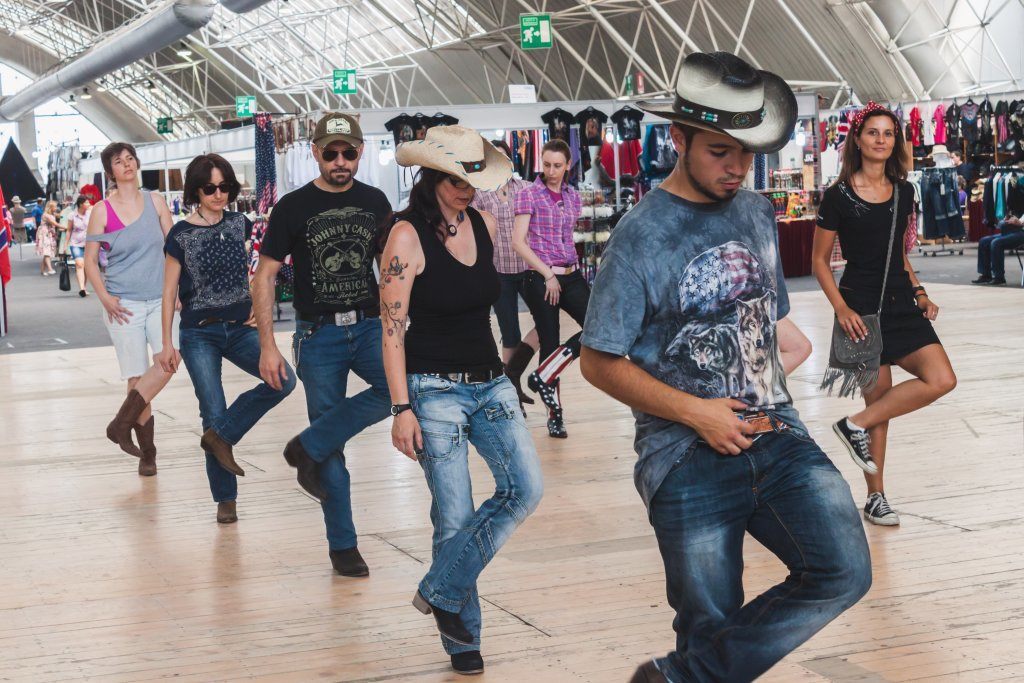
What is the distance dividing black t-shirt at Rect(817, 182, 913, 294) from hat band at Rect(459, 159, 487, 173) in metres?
1.88

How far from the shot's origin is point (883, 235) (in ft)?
16.9

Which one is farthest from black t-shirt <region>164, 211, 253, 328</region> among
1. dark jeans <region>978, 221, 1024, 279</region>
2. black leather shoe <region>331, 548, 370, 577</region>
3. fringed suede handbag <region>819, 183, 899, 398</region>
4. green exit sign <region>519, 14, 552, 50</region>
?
green exit sign <region>519, 14, 552, 50</region>

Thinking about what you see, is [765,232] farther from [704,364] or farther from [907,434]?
[907,434]

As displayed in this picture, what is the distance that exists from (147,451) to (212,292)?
1.59 meters

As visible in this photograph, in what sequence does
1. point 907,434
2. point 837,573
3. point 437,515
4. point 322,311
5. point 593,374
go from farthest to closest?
point 907,434, point 322,311, point 437,515, point 593,374, point 837,573

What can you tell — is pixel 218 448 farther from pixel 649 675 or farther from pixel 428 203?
pixel 649 675

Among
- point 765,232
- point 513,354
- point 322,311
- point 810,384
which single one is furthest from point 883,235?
point 810,384

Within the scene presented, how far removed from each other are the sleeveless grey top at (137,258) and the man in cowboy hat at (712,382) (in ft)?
14.2

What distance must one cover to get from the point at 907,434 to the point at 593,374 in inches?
190

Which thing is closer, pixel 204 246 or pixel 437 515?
pixel 437 515

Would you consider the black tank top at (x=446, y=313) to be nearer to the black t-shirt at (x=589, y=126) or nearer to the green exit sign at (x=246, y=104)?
the black t-shirt at (x=589, y=126)

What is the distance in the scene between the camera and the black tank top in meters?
3.79

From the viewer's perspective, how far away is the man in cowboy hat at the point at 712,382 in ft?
8.61

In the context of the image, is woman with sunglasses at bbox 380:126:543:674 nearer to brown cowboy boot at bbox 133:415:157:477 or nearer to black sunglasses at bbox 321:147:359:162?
black sunglasses at bbox 321:147:359:162
